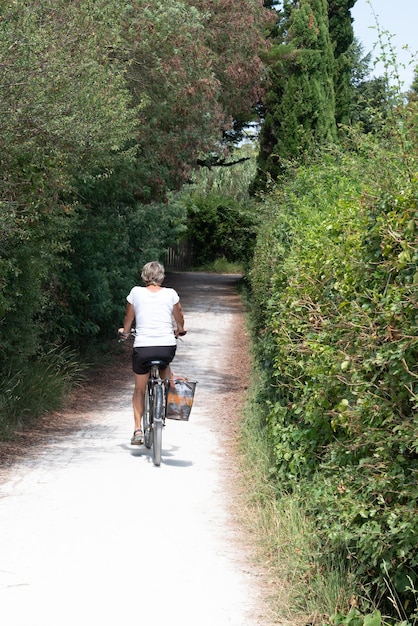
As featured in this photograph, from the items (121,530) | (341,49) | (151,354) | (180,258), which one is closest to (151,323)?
(151,354)

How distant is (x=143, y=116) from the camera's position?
58.3 feet

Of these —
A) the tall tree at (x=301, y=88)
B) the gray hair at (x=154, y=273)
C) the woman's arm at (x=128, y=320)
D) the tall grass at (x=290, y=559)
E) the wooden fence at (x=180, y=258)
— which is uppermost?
the tall tree at (x=301, y=88)

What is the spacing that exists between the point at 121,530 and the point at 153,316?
126 inches

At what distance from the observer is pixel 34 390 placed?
12.6 metres

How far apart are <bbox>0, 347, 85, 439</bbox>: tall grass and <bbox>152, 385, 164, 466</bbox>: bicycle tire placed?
206 cm

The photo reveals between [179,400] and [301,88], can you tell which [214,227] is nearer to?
[301,88]

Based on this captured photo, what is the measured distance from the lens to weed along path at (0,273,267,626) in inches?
221

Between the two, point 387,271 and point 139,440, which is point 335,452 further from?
point 139,440

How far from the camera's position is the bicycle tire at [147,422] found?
33.0 feet

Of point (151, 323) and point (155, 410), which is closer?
point (155, 410)

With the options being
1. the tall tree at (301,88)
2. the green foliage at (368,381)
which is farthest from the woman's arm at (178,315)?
the tall tree at (301,88)

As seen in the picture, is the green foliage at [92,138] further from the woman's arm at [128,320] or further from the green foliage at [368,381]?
the green foliage at [368,381]

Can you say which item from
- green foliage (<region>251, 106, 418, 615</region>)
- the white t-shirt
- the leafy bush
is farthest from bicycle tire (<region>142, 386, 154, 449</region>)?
the leafy bush

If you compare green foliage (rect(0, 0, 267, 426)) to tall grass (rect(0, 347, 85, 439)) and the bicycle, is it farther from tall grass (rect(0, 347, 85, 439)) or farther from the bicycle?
the bicycle
